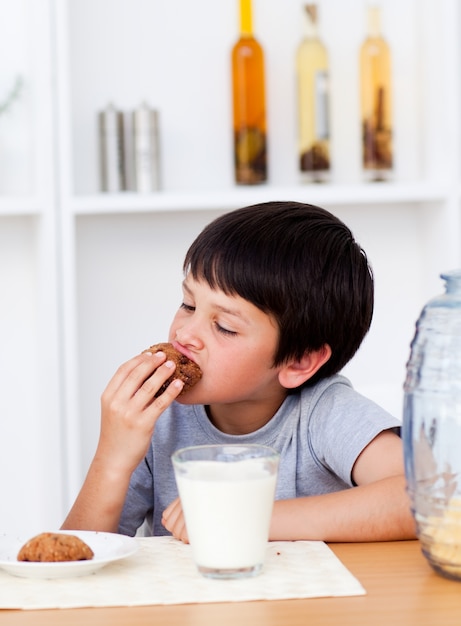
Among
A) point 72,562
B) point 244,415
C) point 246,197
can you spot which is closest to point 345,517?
point 72,562

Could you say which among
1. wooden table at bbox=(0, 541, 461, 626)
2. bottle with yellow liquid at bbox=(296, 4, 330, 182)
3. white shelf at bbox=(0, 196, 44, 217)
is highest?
bottle with yellow liquid at bbox=(296, 4, 330, 182)

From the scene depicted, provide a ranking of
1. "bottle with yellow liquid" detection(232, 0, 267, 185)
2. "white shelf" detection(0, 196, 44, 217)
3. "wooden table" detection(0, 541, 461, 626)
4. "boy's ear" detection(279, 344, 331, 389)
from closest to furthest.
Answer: "wooden table" detection(0, 541, 461, 626)
"boy's ear" detection(279, 344, 331, 389)
"white shelf" detection(0, 196, 44, 217)
"bottle with yellow liquid" detection(232, 0, 267, 185)

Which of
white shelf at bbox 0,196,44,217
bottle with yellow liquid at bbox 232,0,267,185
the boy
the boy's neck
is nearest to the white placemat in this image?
the boy

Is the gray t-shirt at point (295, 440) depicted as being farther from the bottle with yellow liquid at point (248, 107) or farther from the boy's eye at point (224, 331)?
the bottle with yellow liquid at point (248, 107)

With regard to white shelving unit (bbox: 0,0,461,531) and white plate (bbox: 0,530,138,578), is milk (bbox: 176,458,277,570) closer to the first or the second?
white plate (bbox: 0,530,138,578)

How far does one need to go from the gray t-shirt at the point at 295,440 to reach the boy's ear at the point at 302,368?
3 centimetres

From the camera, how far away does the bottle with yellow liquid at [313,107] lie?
2.38m

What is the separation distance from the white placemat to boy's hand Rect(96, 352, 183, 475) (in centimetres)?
29

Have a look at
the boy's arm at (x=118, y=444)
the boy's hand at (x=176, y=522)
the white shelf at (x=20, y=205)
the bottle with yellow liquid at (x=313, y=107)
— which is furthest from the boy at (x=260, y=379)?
the bottle with yellow liquid at (x=313, y=107)

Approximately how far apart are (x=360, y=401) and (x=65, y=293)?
3.75ft

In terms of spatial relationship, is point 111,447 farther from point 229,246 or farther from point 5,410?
point 5,410

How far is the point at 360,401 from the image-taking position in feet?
4.08

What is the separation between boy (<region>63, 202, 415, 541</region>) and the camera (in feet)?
3.92

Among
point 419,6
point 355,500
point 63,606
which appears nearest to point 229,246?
point 355,500
